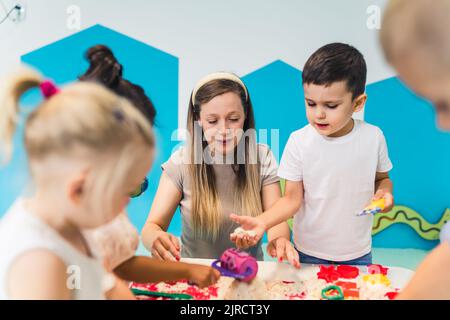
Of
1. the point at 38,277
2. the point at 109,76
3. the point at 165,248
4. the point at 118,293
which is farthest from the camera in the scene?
the point at 165,248

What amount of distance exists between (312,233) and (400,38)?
18.6 inches

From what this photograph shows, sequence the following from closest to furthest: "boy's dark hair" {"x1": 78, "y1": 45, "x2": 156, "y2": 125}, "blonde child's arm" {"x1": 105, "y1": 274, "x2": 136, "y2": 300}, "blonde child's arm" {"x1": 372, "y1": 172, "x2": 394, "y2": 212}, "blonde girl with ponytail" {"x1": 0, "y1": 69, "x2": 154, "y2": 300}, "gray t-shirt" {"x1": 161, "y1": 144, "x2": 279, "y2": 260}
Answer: "blonde girl with ponytail" {"x1": 0, "y1": 69, "x2": 154, "y2": 300} < "blonde child's arm" {"x1": 105, "y1": 274, "x2": 136, "y2": 300} < "boy's dark hair" {"x1": 78, "y1": 45, "x2": 156, "y2": 125} < "blonde child's arm" {"x1": 372, "y1": 172, "x2": 394, "y2": 212} < "gray t-shirt" {"x1": 161, "y1": 144, "x2": 279, "y2": 260}

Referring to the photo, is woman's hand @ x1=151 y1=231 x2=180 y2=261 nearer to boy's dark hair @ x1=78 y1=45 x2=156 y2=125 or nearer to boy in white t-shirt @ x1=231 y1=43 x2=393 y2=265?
boy in white t-shirt @ x1=231 y1=43 x2=393 y2=265

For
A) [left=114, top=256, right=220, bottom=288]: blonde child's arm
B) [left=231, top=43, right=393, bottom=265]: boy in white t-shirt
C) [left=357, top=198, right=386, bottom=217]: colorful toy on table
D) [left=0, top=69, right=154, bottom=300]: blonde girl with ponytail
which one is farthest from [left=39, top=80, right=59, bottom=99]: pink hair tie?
[left=357, top=198, right=386, bottom=217]: colorful toy on table

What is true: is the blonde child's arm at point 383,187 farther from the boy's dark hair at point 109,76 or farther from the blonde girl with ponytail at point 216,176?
the boy's dark hair at point 109,76

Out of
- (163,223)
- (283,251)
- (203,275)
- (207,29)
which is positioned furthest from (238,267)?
(207,29)

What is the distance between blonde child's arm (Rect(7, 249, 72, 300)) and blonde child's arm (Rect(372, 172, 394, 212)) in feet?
1.71

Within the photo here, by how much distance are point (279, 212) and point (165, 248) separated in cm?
21

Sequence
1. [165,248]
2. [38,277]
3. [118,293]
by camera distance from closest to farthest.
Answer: [38,277] → [118,293] → [165,248]

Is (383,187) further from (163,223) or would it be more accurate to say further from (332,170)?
(163,223)

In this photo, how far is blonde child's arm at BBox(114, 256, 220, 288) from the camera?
0.67 meters

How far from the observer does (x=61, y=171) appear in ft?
1.37

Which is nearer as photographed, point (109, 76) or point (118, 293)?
point (118, 293)
